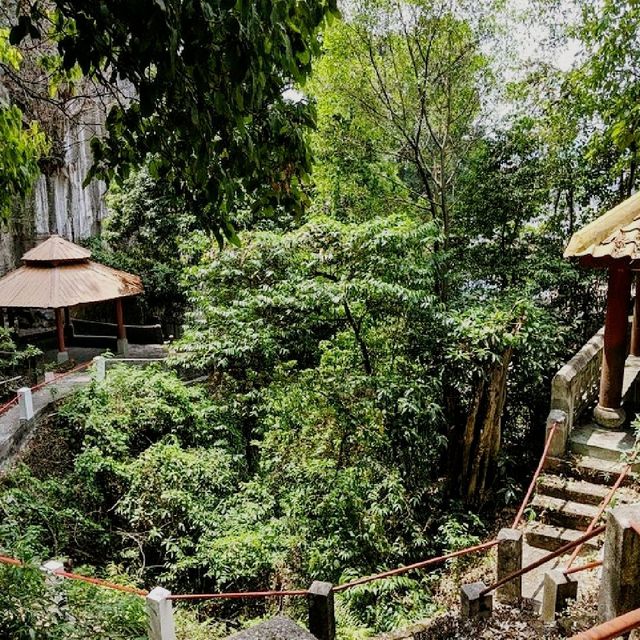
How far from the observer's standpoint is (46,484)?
898 centimetres

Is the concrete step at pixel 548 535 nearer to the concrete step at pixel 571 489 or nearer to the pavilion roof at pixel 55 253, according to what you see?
the concrete step at pixel 571 489

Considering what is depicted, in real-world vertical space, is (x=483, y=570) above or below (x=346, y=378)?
below

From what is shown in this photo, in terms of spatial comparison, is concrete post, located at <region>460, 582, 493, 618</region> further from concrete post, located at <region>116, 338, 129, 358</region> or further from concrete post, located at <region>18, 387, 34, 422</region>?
concrete post, located at <region>116, 338, 129, 358</region>

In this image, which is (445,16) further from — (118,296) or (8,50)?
(118,296)

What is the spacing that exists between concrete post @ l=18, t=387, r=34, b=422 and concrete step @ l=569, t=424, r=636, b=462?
29.4 ft

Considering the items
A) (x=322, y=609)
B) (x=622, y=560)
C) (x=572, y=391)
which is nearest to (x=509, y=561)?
(x=322, y=609)

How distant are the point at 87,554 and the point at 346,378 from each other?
4.55m

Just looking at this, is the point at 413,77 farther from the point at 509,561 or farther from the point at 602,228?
the point at 509,561

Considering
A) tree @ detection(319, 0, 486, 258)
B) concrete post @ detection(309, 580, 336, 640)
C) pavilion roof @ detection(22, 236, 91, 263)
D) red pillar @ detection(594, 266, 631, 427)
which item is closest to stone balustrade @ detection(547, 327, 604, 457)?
red pillar @ detection(594, 266, 631, 427)

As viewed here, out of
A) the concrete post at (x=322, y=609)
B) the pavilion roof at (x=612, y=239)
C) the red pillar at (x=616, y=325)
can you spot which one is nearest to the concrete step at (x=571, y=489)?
the red pillar at (x=616, y=325)

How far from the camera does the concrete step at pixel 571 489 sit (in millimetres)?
7129

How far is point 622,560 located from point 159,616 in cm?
331

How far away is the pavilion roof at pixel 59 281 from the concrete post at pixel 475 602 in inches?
434

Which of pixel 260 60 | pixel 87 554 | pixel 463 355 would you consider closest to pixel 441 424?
pixel 463 355
